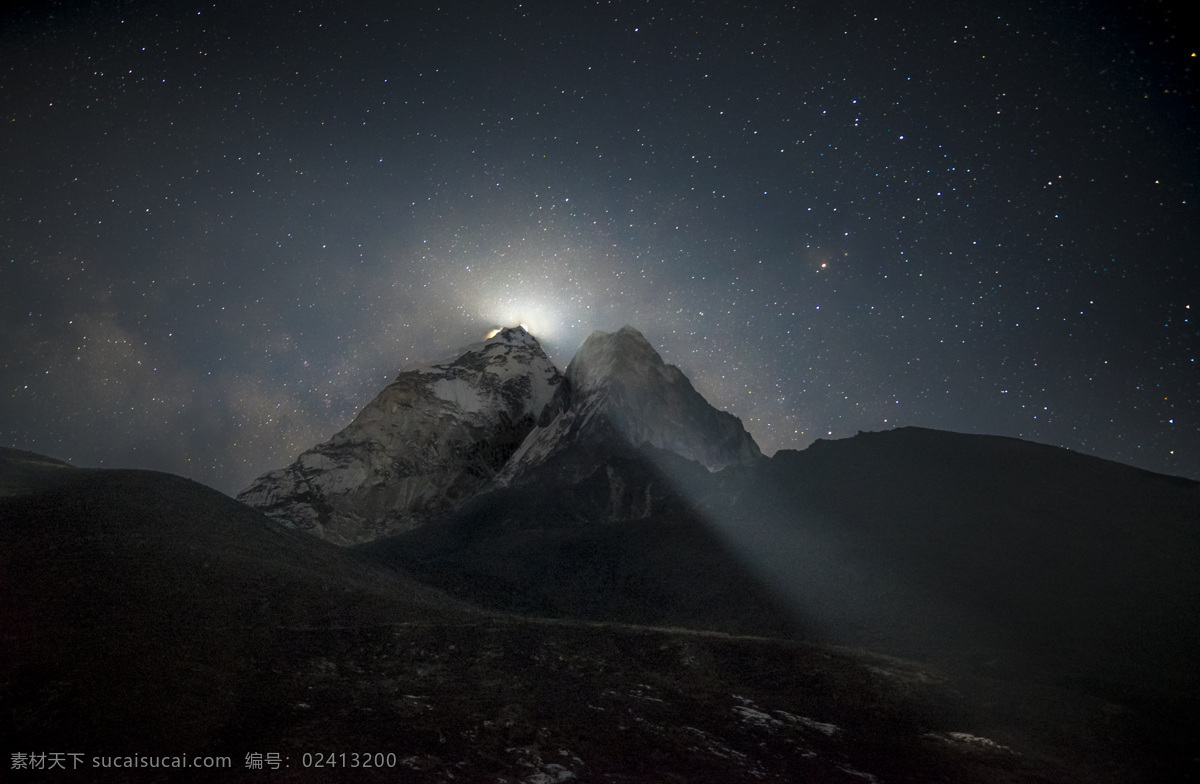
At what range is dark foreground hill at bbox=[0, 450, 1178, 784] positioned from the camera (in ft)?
33.0

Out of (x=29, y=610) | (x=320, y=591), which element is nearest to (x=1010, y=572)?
(x=320, y=591)

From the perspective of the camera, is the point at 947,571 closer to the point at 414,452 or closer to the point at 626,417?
the point at 626,417

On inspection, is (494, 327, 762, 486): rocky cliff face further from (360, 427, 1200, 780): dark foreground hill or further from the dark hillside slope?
the dark hillside slope

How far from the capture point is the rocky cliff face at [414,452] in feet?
308

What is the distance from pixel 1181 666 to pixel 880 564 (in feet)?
42.0

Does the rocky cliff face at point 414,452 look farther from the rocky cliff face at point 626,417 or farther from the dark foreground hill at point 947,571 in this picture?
the dark foreground hill at point 947,571

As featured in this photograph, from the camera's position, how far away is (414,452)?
341 ft

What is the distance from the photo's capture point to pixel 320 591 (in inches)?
838

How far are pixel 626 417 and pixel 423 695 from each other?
6762cm

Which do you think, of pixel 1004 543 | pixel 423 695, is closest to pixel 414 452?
pixel 1004 543

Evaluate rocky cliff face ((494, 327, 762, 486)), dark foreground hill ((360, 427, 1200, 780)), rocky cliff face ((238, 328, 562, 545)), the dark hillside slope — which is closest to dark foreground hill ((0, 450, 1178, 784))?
dark foreground hill ((360, 427, 1200, 780))

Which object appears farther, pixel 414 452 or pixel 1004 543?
pixel 414 452

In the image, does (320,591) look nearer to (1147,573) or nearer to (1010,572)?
(1010,572)

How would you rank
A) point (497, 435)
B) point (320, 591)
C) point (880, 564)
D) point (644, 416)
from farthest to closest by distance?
point (497, 435) < point (644, 416) < point (880, 564) < point (320, 591)
